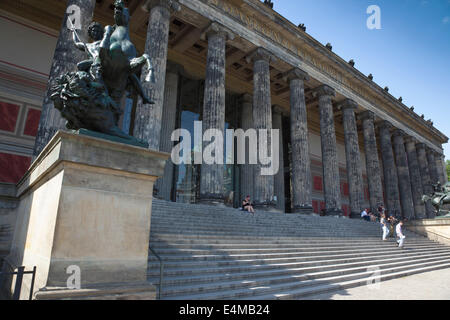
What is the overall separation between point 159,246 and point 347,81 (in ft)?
71.4

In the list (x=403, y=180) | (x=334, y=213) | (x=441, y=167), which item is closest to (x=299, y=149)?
(x=334, y=213)

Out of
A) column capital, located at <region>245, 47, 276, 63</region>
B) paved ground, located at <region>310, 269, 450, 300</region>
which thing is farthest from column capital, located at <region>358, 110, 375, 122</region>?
paved ground, located at <region>310, 269, 450, 300</region>

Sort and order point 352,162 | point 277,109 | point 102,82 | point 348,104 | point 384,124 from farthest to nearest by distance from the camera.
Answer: point 384,124 → point 277,109 → point 348,104 → point 352,162 → point 102,82

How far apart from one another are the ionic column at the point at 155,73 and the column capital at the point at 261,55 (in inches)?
208

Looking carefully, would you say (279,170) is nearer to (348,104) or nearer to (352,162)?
(352,162)

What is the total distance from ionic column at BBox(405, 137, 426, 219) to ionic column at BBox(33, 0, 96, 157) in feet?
102

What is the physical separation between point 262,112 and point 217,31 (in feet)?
16.5

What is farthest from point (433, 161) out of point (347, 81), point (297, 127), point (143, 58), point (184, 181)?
point (143, 58)

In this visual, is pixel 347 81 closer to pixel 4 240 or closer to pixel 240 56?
pixel 240 56

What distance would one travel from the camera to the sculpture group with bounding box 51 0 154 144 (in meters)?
3.60

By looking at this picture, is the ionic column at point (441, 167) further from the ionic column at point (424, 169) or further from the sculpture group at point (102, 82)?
the sculpture group at point (102, 82)

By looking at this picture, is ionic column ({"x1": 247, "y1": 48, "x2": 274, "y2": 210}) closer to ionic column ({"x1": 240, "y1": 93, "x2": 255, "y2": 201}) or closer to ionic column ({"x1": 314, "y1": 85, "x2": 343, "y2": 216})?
ionic column ({"x1": 240, "y1": 93, "x2": 255, "y2": 201})

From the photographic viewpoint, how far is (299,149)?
18.0 m

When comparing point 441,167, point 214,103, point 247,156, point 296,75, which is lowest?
point 247,156
